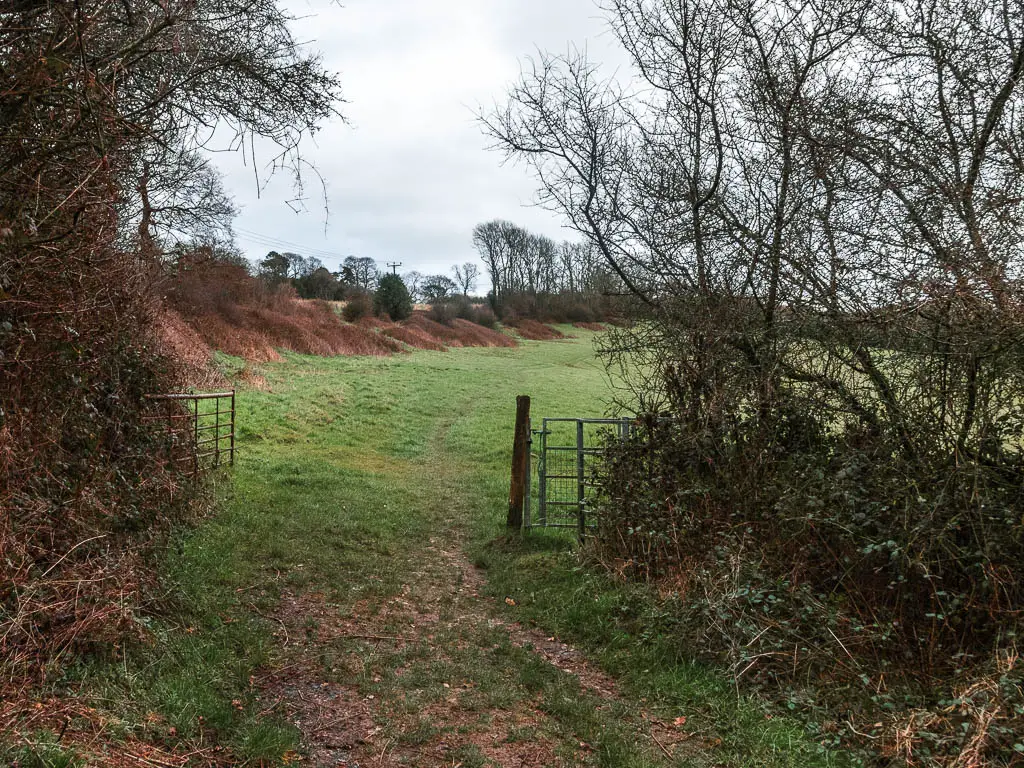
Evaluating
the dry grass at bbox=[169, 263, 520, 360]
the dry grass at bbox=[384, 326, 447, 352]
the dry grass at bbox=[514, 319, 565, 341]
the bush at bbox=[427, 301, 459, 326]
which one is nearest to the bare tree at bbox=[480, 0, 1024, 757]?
the dry grass at bbox=[169, 263, 520, 360]

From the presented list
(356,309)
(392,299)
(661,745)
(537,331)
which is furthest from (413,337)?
(661,745)

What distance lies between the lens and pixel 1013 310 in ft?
13.1

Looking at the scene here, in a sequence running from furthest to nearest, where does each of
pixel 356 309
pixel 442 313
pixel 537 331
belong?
pixel 537 331 < pixel 442 313 < pixel 356 309

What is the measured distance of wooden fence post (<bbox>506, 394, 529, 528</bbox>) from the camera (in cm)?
825

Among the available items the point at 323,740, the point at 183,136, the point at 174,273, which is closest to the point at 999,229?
the point at 323,740

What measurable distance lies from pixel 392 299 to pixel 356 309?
3608 mm

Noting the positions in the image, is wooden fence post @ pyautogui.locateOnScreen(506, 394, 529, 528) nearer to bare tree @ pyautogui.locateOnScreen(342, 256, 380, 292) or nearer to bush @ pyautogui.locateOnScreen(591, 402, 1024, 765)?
bush @ pyautogui.locateOnScreen(591, 402, 1024, 765)

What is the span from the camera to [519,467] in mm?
8320

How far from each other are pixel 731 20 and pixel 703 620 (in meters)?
5.66

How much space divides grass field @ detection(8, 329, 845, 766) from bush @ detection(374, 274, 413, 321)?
3217cm

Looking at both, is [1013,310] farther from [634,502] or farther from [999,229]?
[634,502]

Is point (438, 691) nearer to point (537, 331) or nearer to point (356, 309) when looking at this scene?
point (356, 309)

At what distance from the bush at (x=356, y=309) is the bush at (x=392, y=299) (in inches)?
82.1

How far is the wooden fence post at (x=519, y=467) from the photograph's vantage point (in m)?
8.25
